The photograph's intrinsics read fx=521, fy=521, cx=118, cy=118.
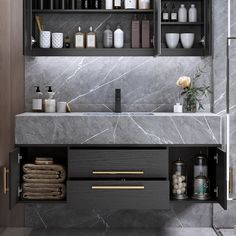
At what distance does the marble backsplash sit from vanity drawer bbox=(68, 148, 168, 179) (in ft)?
1.96

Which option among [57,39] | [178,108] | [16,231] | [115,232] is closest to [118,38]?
[57,39]

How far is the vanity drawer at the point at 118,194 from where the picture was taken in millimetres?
3609

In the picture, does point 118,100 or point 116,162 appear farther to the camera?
point 118,100

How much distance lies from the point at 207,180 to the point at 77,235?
41.3 inches

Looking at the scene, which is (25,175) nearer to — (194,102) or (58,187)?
(58,187)

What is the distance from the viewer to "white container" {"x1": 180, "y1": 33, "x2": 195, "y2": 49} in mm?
3988

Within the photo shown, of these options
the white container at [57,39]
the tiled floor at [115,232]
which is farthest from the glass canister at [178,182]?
the white container at [57,39]

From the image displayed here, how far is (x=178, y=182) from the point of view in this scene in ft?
12.6

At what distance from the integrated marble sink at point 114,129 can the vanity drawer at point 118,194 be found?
293 mm

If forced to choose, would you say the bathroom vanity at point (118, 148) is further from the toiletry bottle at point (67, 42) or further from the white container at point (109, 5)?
the white container at point (109, 5)

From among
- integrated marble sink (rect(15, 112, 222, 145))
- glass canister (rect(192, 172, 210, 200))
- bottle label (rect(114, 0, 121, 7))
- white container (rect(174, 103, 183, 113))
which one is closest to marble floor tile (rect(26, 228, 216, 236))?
glass canister (rect(192, 172, 210, 200))

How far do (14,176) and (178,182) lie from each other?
119 centimetres

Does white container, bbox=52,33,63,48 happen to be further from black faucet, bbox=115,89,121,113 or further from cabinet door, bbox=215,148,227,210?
cabinet door, bbox=215,148,227,210

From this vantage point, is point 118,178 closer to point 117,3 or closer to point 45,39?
point 45,39
